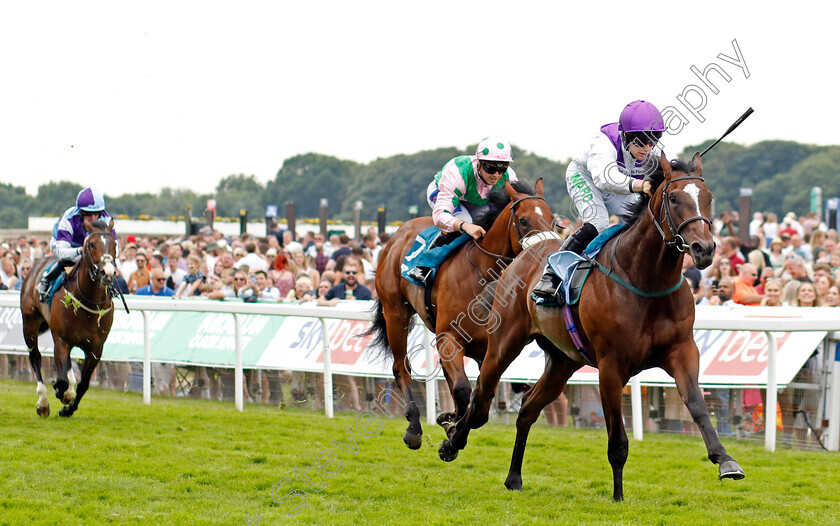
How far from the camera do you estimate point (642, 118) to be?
199 inches

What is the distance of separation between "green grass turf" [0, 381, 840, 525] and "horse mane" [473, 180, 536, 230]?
1643mm

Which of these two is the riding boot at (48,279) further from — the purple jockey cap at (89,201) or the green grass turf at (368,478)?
the green grass turf at (368,478)

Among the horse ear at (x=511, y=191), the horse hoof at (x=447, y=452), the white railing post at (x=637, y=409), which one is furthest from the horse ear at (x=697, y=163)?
the white railing post at (x=637, y=409)

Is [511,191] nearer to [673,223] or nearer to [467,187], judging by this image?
[467,187]

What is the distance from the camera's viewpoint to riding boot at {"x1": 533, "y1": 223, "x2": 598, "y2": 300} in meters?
5.30

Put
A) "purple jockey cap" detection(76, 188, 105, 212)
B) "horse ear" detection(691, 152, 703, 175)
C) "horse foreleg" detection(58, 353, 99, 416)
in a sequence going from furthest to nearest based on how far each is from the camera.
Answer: "horse foreleg" detection(58, 353, 99, 416) < "purple jockey cap" detection(76, 188, 105, 212) < "horse ear" detection(691, 152, 703, 175)

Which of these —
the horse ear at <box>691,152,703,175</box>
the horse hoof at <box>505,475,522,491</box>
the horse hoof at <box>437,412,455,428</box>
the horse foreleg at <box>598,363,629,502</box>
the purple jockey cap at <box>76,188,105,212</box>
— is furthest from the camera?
the purple jockey cap at <box>76,188,105,212</box>

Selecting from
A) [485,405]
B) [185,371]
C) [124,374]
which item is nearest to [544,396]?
[485,405]

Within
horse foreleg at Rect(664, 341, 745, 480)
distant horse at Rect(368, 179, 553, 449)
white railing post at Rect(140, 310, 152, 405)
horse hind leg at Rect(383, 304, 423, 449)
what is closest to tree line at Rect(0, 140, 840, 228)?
white railing post at Rect(140, 310, 152, 405)

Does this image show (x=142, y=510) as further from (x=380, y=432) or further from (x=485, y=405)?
(x=380, y=432)

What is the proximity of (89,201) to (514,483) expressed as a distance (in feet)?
15.0

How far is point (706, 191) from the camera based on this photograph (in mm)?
4414

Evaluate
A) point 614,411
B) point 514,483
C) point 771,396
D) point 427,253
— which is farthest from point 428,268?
point 771,396

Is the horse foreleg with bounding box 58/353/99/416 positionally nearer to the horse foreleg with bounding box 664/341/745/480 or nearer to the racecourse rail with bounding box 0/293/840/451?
the racecourse rail with bounding box 0/293/840/451
